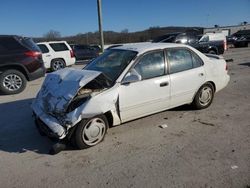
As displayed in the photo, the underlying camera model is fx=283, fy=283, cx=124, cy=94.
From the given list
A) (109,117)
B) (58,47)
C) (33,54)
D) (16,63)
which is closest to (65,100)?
(109,117)

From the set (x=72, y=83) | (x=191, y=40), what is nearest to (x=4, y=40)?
(x=72, y=83)

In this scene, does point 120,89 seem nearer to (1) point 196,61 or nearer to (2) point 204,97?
(1) point 196,61

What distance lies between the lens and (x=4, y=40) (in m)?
9.06

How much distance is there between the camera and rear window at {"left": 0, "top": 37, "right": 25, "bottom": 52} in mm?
9000

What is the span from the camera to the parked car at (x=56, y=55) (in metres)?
15.2

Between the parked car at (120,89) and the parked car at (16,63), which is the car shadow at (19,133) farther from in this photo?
the parked car at (16,63)

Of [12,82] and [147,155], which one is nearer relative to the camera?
[147,155]

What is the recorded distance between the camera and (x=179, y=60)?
5762 mm

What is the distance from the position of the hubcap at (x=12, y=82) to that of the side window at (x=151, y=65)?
5349 millimetres

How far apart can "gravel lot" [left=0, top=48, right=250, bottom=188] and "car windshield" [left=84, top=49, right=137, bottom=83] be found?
107 centimetres

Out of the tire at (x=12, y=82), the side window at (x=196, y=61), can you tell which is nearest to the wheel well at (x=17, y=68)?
the tire at (x=12, y=82)

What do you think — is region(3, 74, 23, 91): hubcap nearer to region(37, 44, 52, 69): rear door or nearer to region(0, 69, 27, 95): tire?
region(0, 69, 27, 95): tire

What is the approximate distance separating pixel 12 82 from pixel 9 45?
120cm

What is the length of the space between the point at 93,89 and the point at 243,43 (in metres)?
31.1
